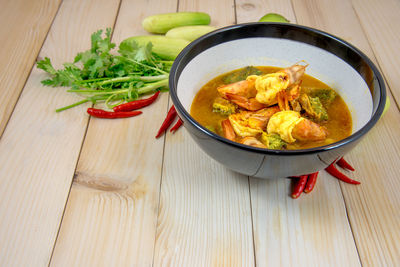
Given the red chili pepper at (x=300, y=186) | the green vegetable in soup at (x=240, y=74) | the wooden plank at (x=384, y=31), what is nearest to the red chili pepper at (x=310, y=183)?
the red chili pepper at (x=300, y=186)

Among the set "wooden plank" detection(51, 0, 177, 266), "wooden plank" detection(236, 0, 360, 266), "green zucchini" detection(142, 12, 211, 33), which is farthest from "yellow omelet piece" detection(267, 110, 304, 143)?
"green zucchini" detection(142, 12, 211, 33)

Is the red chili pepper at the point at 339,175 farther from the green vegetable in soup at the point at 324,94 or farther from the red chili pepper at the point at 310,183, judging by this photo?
the green vegetable in soup at the point at 324,94

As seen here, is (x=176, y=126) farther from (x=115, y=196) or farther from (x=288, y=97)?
(x=288, y=97)

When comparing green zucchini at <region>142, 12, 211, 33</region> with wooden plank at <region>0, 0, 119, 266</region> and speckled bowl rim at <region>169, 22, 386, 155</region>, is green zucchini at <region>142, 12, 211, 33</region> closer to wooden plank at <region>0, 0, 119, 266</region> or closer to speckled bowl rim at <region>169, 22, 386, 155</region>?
wooden plank at <region>0, 0, 119, 266</region>

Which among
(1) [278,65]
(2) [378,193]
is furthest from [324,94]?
(2) [378,193]

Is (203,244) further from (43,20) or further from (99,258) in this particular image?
(43,20)
